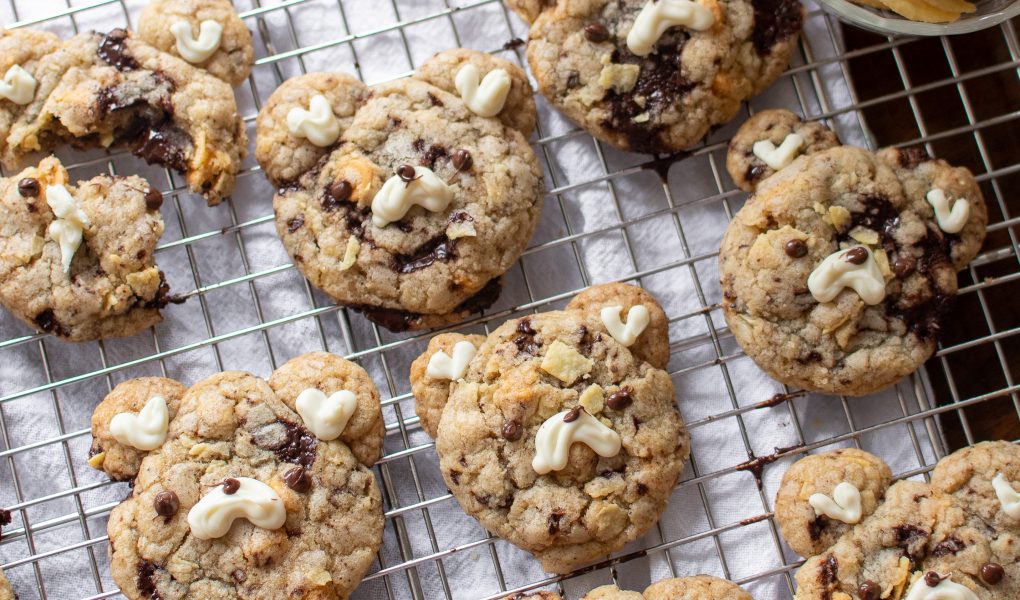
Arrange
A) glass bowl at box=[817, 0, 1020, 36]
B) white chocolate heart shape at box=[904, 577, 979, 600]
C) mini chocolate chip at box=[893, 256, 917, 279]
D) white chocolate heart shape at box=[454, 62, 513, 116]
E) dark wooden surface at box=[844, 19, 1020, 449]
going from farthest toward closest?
dark wooden surface at box=[844, 19, 1020, 449] → white chocolate heart shape at box=[454, 62, 513, 116] → mini chocolate chip at box=[893, 256, 917, 279] → glass bowl at box=[817, 0, 1020, 36] → white chocolate heart shape at box=[904, 577, 979, 600]

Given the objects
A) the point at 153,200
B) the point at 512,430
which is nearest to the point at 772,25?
the point at 512,430

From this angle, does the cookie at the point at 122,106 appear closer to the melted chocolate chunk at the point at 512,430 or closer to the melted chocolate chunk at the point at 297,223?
the melted chocolate chunk at the point at 297,223

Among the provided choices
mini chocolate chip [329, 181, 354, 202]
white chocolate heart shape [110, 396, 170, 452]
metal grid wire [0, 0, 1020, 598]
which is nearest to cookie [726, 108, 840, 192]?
metal grid wire [0, 0, 1020, 598]

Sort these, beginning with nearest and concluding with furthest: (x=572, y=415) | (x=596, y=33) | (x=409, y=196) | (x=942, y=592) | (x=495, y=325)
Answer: (x=942, y=592) < (x=572, y=415) < (x=409, y=196) < (x=596, y=33) < (x=495, y=325)

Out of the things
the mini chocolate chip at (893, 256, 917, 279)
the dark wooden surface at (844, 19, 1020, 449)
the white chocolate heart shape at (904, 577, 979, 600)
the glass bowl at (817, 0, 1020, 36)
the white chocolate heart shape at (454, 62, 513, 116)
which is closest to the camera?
the white chocolate heart shape at (904, 577, 979, 600)

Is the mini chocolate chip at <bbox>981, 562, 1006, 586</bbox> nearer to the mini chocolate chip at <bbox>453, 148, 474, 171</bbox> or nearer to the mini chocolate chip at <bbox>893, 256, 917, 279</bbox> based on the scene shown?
the mini chocolate chip at <bbox>893, 256, 917, 279</bbox>

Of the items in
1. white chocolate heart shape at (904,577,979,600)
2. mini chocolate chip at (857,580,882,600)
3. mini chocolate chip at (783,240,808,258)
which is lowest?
white chocolate heart shape at (904,577,979,600)

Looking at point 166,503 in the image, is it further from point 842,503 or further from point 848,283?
point 848,283
